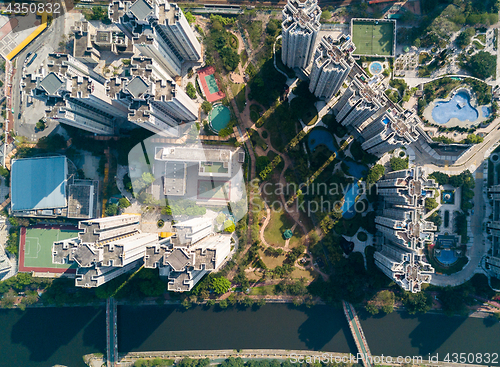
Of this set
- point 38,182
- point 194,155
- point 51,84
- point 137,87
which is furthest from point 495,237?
point 38,182

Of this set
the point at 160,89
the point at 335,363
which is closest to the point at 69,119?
the point at 160,89

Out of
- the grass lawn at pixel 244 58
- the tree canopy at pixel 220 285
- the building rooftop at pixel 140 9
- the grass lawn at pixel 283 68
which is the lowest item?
the tree canopy at pixel 220 285

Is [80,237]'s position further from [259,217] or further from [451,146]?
[451,146]

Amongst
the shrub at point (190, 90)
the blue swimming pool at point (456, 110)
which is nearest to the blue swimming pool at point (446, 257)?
the blue swimming pool at point (456, 110)

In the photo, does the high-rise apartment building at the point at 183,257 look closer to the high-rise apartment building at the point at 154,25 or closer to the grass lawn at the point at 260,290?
the grass lawn at the point at 260,290

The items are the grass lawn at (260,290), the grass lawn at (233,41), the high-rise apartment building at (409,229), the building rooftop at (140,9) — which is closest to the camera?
the high-rise apartment building at (409,229)

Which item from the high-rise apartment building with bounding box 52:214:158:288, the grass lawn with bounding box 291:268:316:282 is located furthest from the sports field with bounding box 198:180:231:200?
the grass lawn with bounding box 291:268:316:282

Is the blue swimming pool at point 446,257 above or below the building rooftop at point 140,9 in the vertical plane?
below
